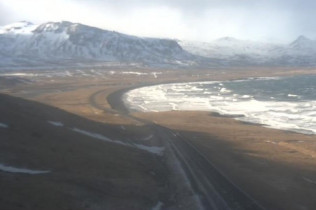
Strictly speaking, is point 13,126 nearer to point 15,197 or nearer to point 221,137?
point 15,197

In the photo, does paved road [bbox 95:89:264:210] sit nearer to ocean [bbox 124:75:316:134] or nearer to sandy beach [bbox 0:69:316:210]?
sandy beach [bbox 0:69:316:210]

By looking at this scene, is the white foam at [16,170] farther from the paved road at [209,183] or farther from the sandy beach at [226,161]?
the paved road at [209,183]

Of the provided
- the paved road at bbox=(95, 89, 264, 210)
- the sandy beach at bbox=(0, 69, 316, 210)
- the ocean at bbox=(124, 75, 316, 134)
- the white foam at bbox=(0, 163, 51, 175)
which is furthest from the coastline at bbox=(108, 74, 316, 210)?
the white foam at bbox=(0, 163, 51, 175)

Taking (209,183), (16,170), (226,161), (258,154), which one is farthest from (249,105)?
(16,170)

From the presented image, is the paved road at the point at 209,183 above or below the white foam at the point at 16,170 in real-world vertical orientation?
below

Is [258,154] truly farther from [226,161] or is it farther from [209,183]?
[209,183]

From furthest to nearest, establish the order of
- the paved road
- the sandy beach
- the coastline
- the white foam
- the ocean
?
the ocean, the coastline, the sandy beach, the paved road, the white foam

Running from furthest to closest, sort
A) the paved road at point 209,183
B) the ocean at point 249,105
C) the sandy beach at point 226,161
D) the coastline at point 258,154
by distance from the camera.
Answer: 1. the ocean at point 249,105
2. the coastline at point 258,154
3. the sandy beach at point 226,161
4. the paved road at point 209,183

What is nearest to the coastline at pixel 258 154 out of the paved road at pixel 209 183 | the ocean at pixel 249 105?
the paved road at pixel 209 183

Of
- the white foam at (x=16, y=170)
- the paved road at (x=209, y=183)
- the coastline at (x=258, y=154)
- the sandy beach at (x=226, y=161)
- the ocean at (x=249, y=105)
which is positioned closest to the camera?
the white foam at (x=16, y=170)
